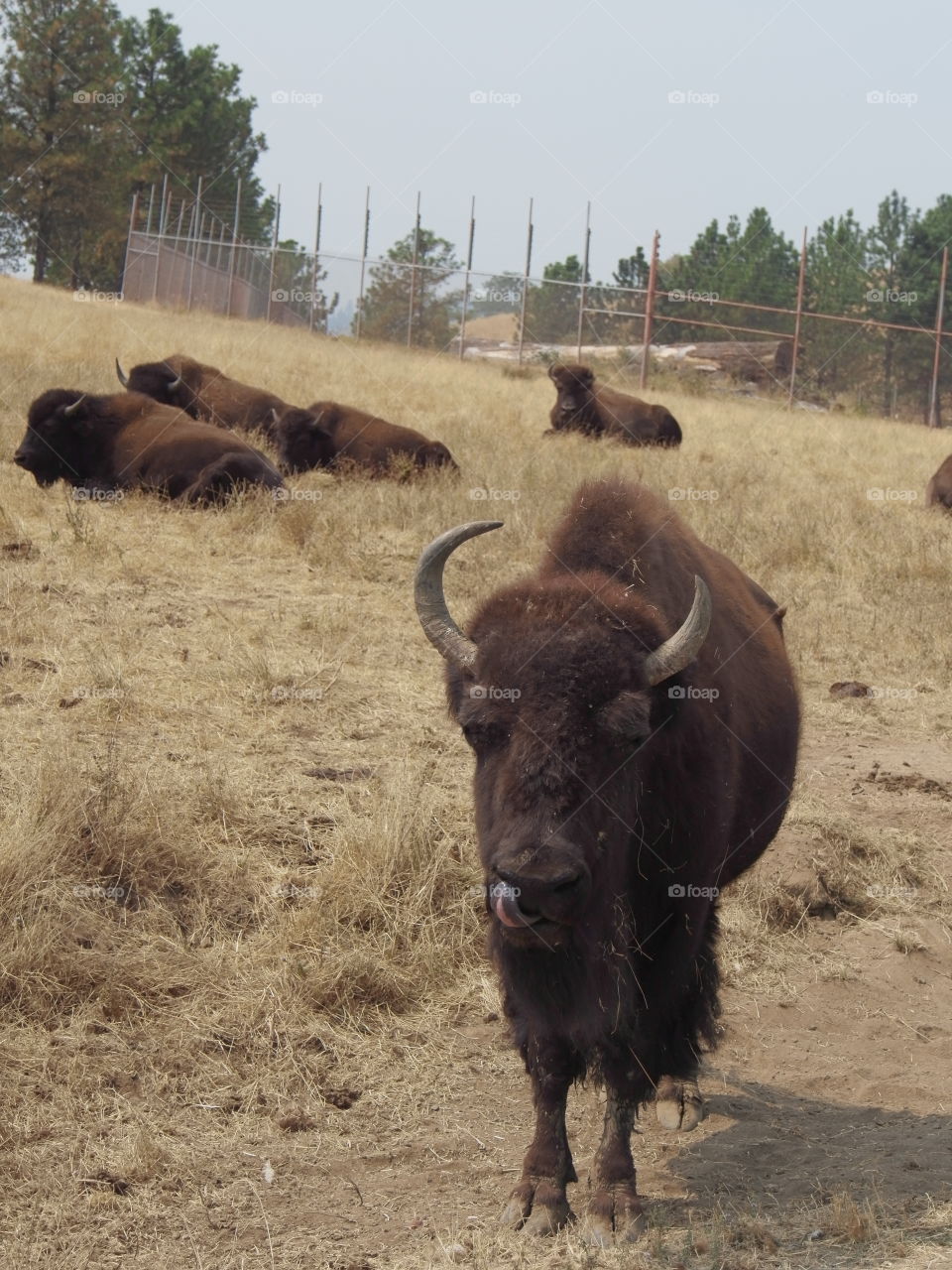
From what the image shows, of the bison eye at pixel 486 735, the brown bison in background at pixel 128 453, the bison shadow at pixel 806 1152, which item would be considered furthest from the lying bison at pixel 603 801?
the brown bison in background at pixel 128 453

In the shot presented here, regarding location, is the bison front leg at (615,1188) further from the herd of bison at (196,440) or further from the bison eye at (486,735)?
the herd of bison at (196,440)

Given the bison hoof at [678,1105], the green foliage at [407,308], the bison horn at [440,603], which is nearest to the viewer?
the bison horn at [440,603]

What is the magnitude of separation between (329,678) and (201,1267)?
449 cm

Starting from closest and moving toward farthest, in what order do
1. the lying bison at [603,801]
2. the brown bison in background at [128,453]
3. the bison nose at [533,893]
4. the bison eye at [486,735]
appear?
the bison nose at [533,893] → the lying bison at [603,801] → the bison eye at [486,735] → the brown bison in background at [128,453]

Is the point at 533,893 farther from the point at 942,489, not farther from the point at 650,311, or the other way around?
the point at 650,311

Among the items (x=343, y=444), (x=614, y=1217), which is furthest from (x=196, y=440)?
(x=614, y=1217)

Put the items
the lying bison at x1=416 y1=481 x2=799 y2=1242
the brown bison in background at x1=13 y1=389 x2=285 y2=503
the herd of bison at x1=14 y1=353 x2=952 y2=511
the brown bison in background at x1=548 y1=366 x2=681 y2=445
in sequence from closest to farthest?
the lying bison at x1=416 y1=481 x2=799 y2=1242
the brown bison in background at x1=13 y1=389 x2=285 y2=503
the herd of bison at x1=14 y1=353 x2=952 y2=511
the brown bison in background at x1=548 y1=366 x2=681 y2=445

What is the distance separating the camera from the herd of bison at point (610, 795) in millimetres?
3730

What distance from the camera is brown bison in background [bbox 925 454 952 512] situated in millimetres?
16328

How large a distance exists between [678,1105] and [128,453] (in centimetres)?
980

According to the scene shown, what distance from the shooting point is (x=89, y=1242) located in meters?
4.20

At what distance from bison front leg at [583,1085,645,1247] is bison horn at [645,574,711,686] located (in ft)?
4.59

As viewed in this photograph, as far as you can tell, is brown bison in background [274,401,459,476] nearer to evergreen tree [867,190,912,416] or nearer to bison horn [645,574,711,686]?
bison horn [645,574,711,686]

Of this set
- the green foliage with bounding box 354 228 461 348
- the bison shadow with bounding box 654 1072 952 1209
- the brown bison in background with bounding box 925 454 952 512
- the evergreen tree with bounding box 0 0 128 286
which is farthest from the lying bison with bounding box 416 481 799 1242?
the evergreen tree with bounding box 0 0 128 286
